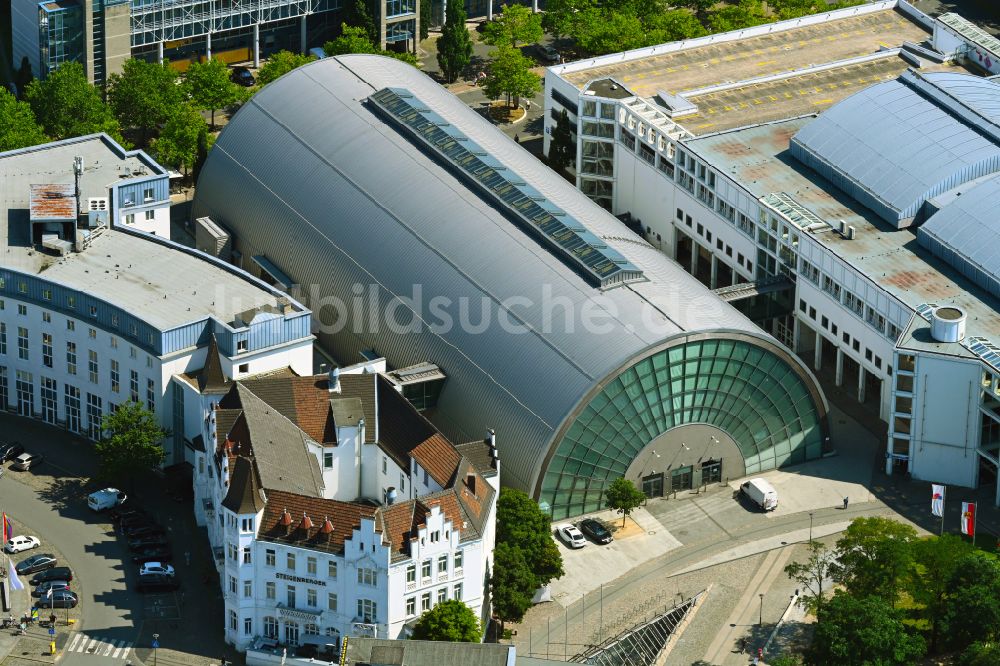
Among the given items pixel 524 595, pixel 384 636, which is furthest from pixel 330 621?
pixel 524 595

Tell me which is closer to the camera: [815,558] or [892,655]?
[892,655]

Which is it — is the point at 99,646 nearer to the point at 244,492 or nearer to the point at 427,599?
Result: the point at 244,492

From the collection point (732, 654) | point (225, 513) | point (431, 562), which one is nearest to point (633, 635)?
point (732, 654)

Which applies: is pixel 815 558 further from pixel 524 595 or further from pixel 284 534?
pixel 284 534

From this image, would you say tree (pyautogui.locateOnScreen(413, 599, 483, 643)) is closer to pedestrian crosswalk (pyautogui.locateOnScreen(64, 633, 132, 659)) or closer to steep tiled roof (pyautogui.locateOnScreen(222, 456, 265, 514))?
steep tiled roof (pyautogui.locateOnScreen(222, 456, 265, 514))

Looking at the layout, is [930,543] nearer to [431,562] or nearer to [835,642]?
[835,642]

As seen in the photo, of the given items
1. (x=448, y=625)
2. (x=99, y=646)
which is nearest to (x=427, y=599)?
(x=448, y=625)

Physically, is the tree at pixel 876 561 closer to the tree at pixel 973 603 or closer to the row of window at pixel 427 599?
the tree at pixel 973 603
